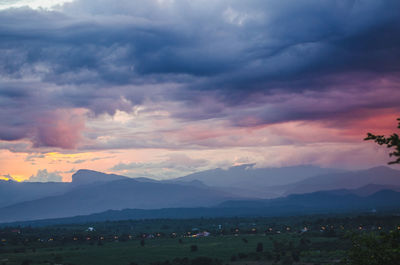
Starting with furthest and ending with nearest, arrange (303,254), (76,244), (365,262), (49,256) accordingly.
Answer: (76,244) → (49,256) → (303,254) → (365,262)

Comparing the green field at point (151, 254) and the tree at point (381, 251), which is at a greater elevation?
the tree at point (381, 251)

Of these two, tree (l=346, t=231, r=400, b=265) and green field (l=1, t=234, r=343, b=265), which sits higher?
tree (l=346, t=231, r=400, b=265)

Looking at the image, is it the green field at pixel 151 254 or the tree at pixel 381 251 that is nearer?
the tree at pixel 381 251

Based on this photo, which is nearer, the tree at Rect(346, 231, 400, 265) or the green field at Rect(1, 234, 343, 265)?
the tree at Rect(346, 231, 400, 265)

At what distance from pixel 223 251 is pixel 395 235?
93698 mm

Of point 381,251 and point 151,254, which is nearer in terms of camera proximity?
point 381,251

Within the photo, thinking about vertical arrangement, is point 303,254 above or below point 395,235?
below

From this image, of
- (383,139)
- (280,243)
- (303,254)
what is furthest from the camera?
(280,243)

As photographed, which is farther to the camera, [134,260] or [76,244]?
[76,244]

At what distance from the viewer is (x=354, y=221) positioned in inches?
6599

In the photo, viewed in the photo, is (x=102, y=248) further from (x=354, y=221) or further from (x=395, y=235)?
(x=395, y=235)

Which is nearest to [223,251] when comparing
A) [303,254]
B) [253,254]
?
[253,254]

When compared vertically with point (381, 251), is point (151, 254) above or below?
below

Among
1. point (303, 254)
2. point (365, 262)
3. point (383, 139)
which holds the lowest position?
point (303, 254)
